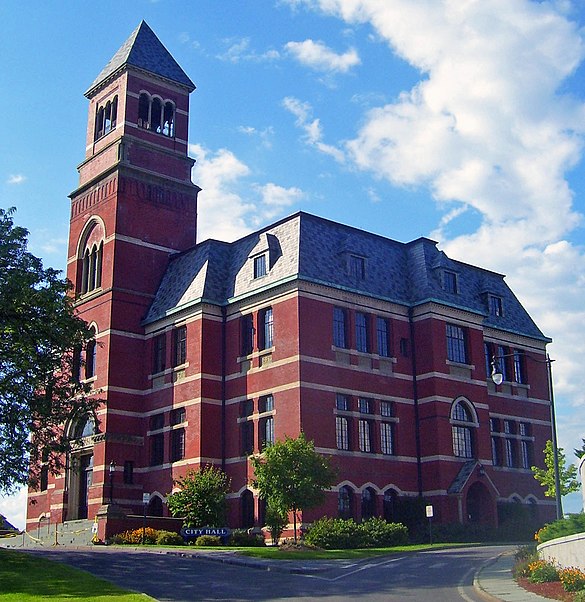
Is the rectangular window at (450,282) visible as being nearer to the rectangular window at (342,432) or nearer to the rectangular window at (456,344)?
the rectangular window at (456,344)

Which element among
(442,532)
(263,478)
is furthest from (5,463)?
(442,532)

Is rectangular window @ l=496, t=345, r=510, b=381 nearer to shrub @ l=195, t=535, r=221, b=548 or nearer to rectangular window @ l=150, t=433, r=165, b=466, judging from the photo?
rectangular window @ l=150, t=433, r=165, b=466

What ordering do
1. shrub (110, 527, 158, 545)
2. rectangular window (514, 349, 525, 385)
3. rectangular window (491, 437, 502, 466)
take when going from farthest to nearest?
rectangular window (514, 349, 525, 385) < rectangular window (491, 437, 502, 466) < shrub (110, 527, 158, 545)

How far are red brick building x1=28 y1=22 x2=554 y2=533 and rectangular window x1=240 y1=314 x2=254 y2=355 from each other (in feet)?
0.42

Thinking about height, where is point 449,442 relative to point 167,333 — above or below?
below

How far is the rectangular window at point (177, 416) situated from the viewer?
51.9 metres

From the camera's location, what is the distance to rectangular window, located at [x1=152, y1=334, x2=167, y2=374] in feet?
179

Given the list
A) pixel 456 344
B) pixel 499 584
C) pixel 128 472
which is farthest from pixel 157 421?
pixel 499 584

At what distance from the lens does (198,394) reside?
50.5 m

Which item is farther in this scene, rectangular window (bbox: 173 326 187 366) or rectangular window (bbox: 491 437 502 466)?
rectangular window (bbox: 491 437 502 466)

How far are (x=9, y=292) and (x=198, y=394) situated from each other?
16.8m

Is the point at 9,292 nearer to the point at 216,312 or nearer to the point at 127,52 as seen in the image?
the point at 216,312

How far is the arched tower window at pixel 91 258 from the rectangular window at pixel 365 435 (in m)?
19.9

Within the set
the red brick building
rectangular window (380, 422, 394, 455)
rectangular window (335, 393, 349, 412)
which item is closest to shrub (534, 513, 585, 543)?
the red brick building
